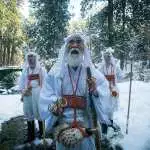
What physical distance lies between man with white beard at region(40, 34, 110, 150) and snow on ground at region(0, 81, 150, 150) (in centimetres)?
382

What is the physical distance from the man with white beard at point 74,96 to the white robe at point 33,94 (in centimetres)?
471

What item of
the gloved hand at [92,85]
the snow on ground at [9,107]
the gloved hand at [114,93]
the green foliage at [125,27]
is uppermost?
the green foliage at [125,27]

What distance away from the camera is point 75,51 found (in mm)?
6422

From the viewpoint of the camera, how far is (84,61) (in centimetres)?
648

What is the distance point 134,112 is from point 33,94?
5.74 m

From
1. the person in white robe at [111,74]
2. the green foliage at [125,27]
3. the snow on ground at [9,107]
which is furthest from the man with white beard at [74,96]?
the green foliage at [125,27]

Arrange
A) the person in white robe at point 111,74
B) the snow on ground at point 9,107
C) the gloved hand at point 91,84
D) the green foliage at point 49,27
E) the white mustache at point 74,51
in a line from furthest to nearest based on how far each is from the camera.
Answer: the green foliage at point 49,27, the snow on ground at point 9,107, the person in white robe at point 111,74, the white mustache at point 74,51, the gloved hand at point 91,84

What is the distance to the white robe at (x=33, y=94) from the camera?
36.6ft

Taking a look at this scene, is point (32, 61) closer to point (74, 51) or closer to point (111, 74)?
point (111, 74)

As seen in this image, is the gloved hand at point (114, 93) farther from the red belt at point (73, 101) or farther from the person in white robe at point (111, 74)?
the red belt at point (73, 101)

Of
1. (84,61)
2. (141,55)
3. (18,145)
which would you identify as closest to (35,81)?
(18,145)

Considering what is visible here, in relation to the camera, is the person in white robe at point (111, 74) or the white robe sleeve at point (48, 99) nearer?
the white robe sleeve at point (48, 99)

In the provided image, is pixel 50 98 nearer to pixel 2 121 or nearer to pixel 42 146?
pixel 42 146

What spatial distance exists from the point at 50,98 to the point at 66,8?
39.2 m
